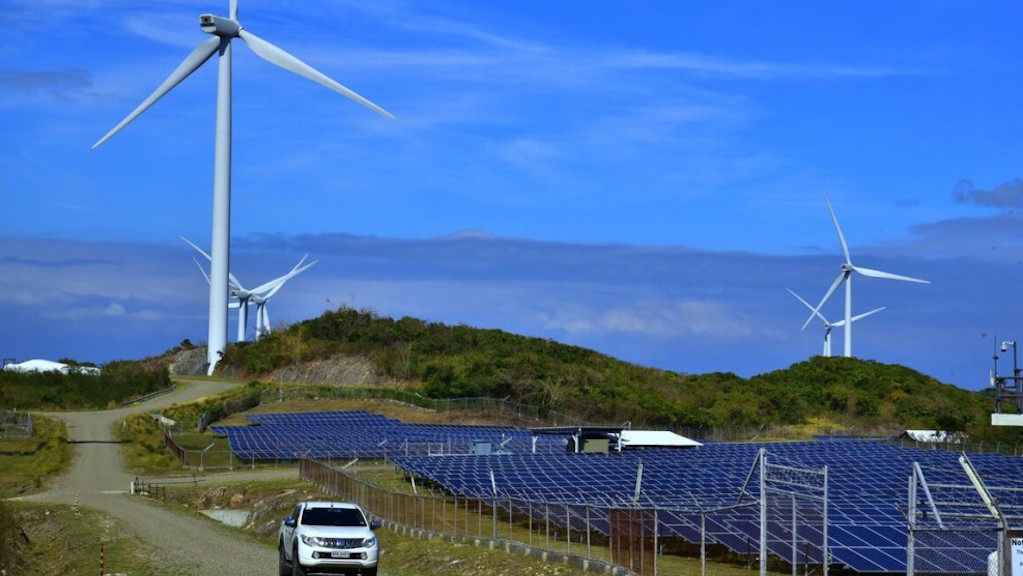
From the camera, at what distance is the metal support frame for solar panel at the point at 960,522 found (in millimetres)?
25156

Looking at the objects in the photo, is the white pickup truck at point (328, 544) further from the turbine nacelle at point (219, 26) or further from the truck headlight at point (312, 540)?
the turbine nacelle at point (219, 26)

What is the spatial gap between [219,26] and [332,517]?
78.5 metres

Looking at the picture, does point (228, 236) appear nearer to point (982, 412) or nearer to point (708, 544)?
point (708, 544)

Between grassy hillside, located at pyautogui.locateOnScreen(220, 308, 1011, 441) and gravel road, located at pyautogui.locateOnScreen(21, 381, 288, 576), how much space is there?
32161mm

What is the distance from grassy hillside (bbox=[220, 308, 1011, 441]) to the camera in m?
135

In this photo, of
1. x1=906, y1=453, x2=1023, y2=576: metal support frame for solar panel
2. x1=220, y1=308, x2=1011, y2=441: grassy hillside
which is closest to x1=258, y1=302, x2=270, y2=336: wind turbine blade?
x1=220, y1=308, x2=1011, y2=441: grassy hillside

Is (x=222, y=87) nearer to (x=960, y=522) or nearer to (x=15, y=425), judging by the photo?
(x=15, y=425)

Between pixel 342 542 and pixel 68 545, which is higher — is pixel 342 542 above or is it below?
above

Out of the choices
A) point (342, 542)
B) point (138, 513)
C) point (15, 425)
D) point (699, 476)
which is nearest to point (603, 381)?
point (15, 425)

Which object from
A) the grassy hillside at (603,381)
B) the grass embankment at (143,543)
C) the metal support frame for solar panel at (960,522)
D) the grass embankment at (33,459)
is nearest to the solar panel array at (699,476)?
the metal support frame for solar panel at (960,522)

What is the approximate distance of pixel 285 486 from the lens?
224 feet

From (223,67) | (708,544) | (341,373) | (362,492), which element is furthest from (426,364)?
(708,544)

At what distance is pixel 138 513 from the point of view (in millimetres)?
61531

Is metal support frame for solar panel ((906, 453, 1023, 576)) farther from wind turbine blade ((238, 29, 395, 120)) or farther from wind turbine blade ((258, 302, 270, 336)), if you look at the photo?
wind turbine blade ((258, 302, 270, 336))
